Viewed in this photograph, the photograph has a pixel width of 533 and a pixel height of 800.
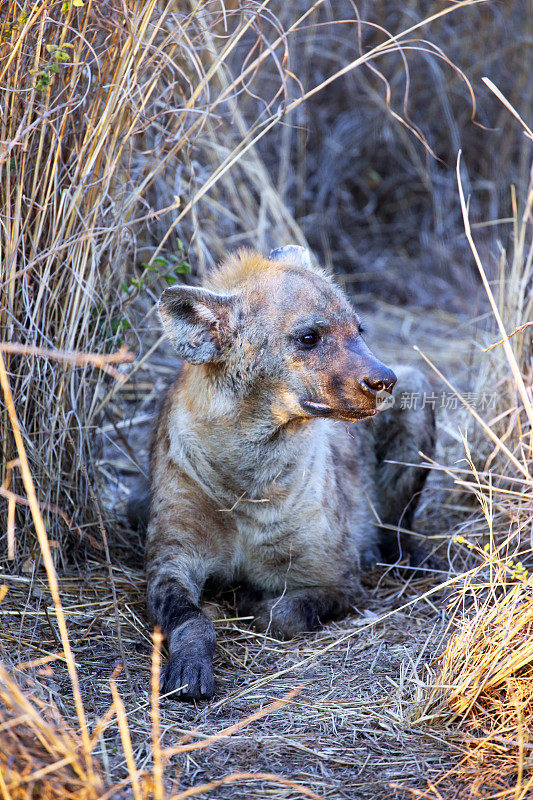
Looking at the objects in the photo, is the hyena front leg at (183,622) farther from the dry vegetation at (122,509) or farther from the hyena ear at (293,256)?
the hyena ear at (293,256)

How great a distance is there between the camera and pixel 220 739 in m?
2.52

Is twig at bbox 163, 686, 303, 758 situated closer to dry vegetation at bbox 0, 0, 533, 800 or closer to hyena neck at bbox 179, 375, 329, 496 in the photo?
dry vegetation at bbox 0, 0, 533, 800

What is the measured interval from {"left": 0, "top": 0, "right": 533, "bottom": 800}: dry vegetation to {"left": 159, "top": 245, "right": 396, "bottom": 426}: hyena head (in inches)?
13.3

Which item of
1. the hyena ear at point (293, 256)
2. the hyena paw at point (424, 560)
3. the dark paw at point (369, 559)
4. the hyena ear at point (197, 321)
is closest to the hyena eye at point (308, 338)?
the hyena ear at point (197, 321)

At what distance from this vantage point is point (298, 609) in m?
3.42

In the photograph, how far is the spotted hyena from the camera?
3.16 meters

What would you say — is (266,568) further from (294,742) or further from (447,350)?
(447,350)

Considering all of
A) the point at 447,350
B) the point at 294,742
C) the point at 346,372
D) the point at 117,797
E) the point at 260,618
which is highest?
the point at 346,372

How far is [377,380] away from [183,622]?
1.06 m

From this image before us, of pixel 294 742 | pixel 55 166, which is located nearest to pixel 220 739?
pixel 294 742

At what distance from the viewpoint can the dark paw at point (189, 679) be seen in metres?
2.78

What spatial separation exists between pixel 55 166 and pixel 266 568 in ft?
5.79

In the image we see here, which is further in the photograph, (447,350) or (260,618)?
(447,350)

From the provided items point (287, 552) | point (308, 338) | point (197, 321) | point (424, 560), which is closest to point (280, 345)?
point (308, 338)
